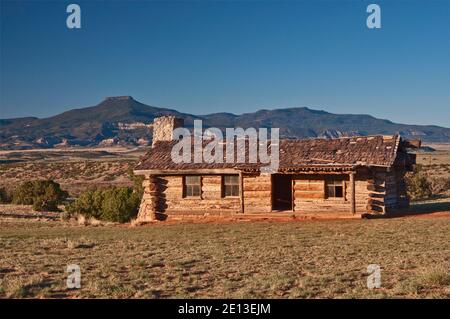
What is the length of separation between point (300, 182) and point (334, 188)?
139cm

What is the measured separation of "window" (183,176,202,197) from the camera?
76.5ft

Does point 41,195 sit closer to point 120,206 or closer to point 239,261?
point 120,206

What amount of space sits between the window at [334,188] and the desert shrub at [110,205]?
30.9 ft

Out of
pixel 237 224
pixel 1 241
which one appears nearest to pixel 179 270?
pixel 1 241

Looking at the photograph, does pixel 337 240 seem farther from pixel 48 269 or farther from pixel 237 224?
pixel 48 269

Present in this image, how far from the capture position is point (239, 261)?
40.0 feet

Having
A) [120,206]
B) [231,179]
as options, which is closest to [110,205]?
[120,206]

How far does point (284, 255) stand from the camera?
13.0 metres

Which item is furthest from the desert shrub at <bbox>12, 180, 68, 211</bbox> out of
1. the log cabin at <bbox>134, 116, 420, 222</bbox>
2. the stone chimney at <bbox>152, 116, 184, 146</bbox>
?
the log cabin at <bbox>134, 116, 420, 222</bbox>

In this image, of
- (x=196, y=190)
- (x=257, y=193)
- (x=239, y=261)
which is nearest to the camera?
(x=239, y=261)

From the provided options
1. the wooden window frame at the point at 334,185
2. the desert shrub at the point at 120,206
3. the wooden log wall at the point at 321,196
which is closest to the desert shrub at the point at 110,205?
the desert shrub at the point at 120,206

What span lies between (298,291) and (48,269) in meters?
5.60

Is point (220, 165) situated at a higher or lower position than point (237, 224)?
higher

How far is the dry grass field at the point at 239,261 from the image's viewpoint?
9203mm
